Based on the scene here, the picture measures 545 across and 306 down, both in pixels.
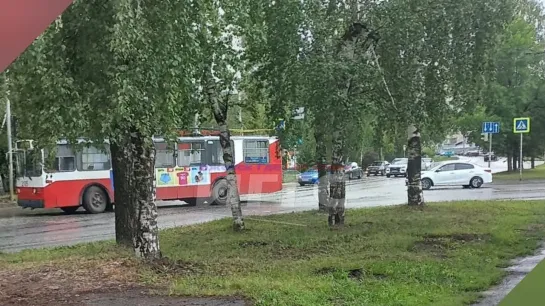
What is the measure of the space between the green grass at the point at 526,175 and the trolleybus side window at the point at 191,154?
722 inches

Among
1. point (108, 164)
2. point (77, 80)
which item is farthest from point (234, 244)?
point (108, 164)

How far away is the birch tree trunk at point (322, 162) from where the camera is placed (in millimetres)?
11945

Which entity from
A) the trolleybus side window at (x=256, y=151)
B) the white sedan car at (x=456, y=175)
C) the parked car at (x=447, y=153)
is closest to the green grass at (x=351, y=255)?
the trolleybus side window at (x=256, y=151)

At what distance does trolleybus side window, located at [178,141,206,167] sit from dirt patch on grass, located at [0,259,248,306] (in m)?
14.3

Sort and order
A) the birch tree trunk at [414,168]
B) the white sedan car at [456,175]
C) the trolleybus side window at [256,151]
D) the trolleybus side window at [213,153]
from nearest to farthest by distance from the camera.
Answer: the birch tree trunk at [414,168] → the trolleybus side window at [213,153] → the trolleybus side window at [256,151] → the white sedan car at [456,175]

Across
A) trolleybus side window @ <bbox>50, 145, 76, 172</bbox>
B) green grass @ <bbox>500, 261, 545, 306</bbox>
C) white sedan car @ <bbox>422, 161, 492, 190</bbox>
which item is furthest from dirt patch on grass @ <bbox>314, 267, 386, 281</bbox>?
white sedan car @ <bbox>422, 161, 492, 190</bbox>

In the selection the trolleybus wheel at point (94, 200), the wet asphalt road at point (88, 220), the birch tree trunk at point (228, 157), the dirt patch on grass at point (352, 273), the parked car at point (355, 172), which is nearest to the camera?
the dirt patch on grass at point (352, 273)

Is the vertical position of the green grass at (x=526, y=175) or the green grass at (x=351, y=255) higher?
the green grass at (x=526, y=175)

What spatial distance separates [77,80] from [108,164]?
1641 cm

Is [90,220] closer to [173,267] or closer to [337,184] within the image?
[337,184]

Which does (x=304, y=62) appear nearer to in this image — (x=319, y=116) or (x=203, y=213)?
(x=319, y=116)

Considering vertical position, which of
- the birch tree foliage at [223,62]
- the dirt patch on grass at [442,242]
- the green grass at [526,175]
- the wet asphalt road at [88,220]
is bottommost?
the wet asphalt road at [88,220]

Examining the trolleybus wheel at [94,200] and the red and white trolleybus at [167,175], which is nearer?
the red and white trolleybus at [167,175]

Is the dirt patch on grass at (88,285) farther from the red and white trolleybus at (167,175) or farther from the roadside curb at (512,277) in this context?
the red and white trolleybus at (167,175)
